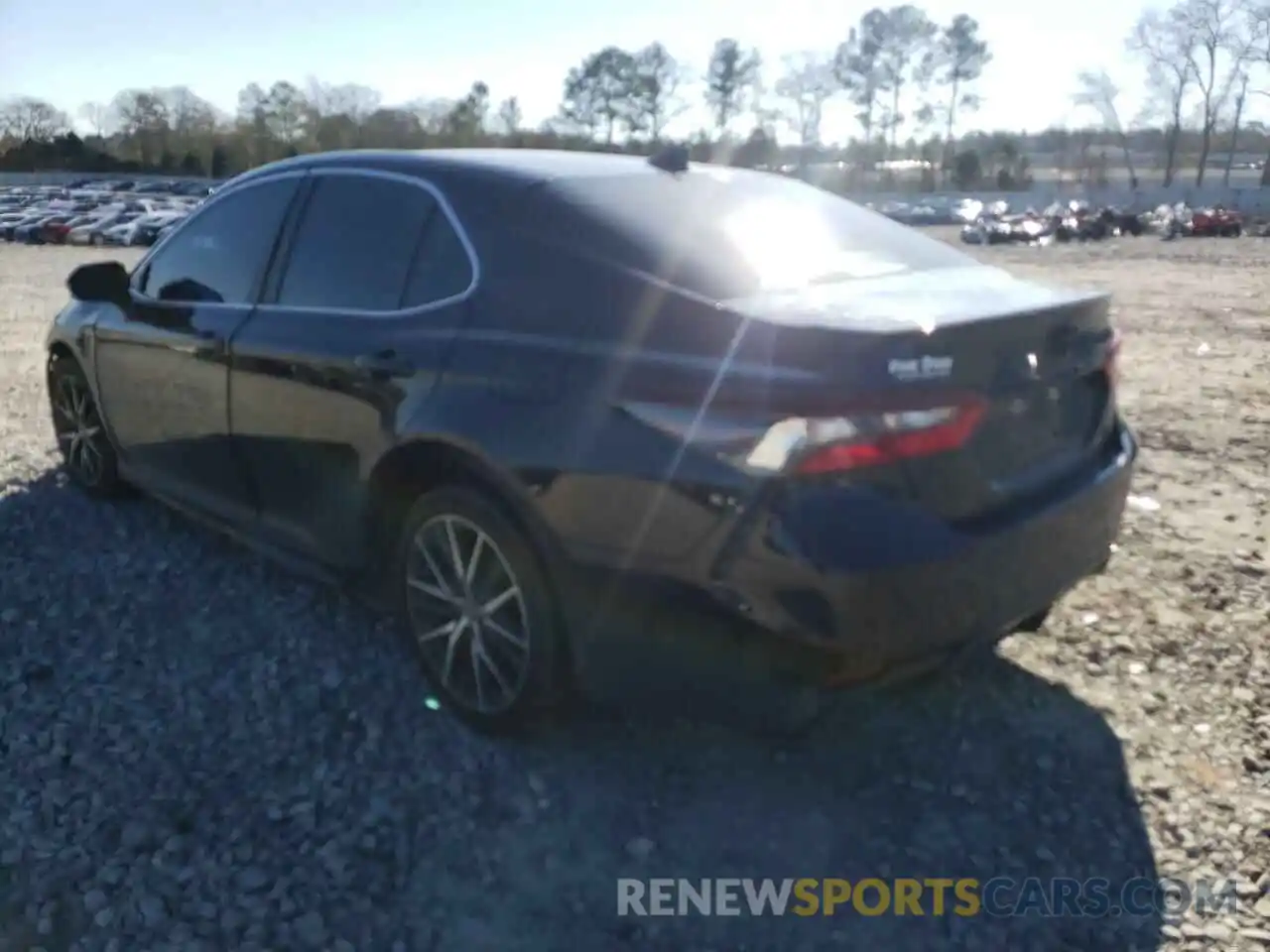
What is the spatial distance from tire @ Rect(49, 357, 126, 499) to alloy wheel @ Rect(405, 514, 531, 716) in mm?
2429

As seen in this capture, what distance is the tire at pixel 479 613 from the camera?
293 cm

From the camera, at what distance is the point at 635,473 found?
261 cm

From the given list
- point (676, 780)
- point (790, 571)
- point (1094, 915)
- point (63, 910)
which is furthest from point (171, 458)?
point (1094, 915)

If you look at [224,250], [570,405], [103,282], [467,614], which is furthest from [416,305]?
[103,282]

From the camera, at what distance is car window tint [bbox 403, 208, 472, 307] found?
125 inches

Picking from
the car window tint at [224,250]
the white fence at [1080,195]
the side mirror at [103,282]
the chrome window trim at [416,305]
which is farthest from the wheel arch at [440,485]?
the white fence at [1080,195]

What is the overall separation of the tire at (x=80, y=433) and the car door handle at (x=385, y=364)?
2263 mm

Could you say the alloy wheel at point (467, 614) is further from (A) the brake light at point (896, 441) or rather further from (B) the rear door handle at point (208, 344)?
(B) the rear door handle at point (208, 344)

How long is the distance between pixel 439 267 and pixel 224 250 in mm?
1402

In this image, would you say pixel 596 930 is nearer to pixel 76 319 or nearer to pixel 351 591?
pixel 351 591

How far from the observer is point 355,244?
3607 mm

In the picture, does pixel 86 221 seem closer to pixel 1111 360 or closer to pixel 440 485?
pixel 440 485

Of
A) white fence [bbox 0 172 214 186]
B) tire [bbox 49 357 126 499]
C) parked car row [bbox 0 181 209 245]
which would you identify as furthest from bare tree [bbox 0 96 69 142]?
tire [bbox 49 357 126 499]

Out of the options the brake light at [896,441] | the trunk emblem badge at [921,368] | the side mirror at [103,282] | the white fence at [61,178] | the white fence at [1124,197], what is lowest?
the brake light at [896,441]
